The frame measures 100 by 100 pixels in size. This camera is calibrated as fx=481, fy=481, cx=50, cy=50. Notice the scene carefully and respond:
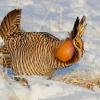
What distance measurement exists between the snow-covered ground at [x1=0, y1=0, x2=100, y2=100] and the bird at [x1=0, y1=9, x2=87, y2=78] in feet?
1.73

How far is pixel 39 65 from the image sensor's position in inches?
188

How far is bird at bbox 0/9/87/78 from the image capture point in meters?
4.79

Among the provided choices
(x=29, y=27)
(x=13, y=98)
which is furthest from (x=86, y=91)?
(x=29, y=27)

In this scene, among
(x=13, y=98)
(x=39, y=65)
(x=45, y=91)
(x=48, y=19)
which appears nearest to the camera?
(x=13, y=98)

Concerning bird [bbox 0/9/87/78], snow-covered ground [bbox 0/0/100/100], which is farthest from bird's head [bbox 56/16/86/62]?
snow-covered ground [bbox 0/0/100/100]

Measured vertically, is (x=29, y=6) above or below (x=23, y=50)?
above

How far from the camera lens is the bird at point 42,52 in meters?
4.79

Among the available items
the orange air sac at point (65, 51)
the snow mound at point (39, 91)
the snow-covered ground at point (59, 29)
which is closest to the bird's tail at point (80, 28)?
the orange air sac at point (65, 51)

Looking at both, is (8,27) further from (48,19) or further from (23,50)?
(48,19)

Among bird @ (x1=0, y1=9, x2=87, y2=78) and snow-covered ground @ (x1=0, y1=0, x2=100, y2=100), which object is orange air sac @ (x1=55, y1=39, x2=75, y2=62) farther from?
snow-covered ground @ (x1=0, y1=0, x2=100, y2=100)

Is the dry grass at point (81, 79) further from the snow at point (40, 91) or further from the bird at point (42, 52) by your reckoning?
the snow at point (40, 91)

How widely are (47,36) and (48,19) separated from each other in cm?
233

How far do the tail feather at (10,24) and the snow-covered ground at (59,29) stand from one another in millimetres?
703

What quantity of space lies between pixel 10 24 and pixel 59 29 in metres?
1.63
